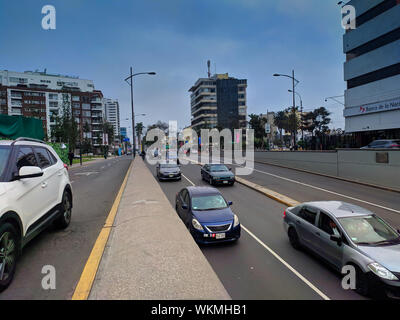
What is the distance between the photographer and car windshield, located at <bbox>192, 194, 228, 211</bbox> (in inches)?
342

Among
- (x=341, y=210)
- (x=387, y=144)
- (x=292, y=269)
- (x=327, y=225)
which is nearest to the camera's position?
(x=292, y=269)

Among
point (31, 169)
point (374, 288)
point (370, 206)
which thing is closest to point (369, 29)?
point (370, 206)

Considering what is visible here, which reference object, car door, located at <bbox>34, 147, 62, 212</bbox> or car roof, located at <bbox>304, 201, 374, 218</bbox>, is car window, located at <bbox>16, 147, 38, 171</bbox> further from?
car roof, located at <bbox>304, 201, 374, 218</bbox>

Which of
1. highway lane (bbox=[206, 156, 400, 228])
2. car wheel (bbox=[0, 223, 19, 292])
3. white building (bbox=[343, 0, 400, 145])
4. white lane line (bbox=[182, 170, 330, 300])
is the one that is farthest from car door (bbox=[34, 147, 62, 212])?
white building (bbox=[343, 0, 400, 145])

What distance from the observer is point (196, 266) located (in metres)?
4.73

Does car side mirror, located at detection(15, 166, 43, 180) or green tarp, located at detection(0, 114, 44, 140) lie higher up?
green tarp, located at detection(0, 114, 44, 140)

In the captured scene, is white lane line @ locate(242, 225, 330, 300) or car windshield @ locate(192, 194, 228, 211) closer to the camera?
white lane line @ locate(242, 225, 330, 300)

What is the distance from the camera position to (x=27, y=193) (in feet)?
15.6

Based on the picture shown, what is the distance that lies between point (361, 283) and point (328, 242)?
115cm

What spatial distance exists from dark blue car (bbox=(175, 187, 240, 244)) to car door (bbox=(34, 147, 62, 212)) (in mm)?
3622

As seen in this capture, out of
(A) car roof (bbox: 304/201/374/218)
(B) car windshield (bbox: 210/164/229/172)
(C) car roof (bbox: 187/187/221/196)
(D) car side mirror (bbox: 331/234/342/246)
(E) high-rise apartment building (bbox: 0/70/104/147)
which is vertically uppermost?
(E) high-rise apartment building (bbox: 0/70/104/147)

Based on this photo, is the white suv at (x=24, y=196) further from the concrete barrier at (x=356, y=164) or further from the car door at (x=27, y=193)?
the concrete barrier at (x=356, y=164)

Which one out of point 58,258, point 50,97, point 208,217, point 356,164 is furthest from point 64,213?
point 50,97

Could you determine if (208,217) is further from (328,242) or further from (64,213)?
(64,213)
